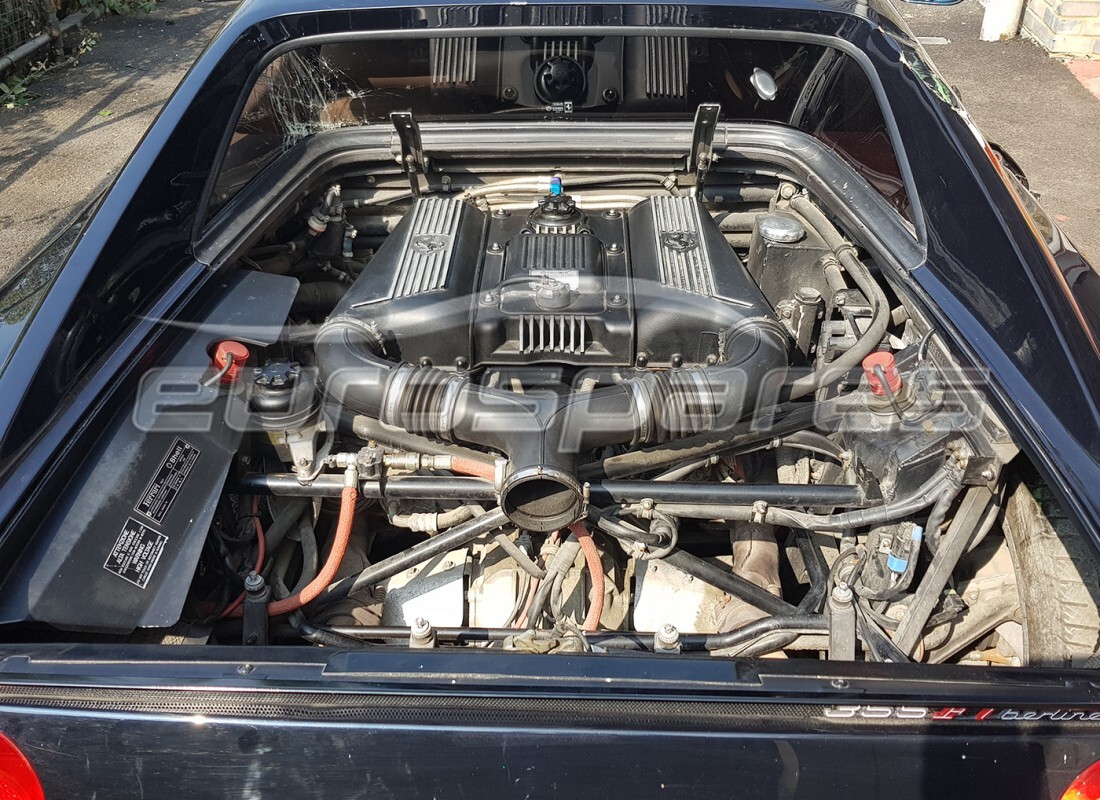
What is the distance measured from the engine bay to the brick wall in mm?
6202

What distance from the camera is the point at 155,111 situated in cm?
597

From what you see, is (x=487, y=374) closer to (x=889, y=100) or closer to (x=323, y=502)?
(x=323, y=502)

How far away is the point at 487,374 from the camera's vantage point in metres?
1.93

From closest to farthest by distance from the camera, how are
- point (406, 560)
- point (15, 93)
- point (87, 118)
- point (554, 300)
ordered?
1. point (406, 560)
2. point (554, 300)
3. point (87, 118)
4. point (15, 93)

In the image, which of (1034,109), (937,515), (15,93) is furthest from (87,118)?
(1034,109)

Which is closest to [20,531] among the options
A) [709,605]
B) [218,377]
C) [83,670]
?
[83,670]

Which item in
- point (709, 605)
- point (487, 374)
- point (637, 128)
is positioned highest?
point (637, 128)

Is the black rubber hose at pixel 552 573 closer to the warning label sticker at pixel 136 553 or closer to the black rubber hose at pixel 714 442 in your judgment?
the black rubber hose at pixel 714 442

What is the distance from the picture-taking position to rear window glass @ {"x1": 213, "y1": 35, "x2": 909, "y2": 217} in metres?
2.36

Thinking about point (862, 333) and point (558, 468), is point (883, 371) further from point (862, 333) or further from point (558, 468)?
point (558, 468)

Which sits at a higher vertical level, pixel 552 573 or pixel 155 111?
pixel 552 573

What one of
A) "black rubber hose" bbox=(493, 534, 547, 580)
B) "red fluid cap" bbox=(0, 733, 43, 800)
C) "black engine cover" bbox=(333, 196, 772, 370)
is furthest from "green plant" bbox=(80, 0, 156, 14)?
"red fluid cap" bbox=(0, 733, 43, 800)

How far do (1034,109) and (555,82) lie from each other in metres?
5.07

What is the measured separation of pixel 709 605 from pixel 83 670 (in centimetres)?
120
